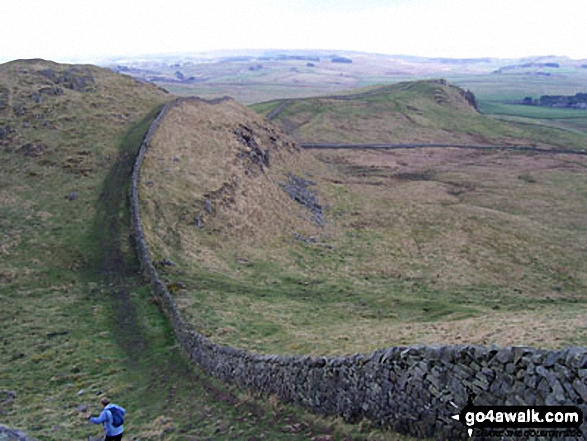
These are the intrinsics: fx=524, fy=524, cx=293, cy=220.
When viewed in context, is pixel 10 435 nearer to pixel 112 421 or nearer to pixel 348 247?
pixel 112 421

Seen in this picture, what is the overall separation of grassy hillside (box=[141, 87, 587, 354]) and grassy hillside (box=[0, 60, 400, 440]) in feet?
10.5

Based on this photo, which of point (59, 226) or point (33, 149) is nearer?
point (59, 226)

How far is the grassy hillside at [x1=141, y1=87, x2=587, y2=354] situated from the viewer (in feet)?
93.9

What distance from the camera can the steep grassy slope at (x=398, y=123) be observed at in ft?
446

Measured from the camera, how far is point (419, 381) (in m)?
14.6

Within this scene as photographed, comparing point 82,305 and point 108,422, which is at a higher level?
point 108,422

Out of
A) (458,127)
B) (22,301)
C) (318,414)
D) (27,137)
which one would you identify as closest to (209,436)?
(318,414)

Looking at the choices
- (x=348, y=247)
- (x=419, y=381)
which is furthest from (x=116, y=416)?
(x=348, y=247)

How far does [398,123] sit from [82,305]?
428ft

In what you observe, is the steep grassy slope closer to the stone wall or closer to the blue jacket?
the stone wall

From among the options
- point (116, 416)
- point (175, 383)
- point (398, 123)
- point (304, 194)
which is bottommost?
point (304, 194)

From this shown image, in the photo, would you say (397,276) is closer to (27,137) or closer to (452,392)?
(452,392)

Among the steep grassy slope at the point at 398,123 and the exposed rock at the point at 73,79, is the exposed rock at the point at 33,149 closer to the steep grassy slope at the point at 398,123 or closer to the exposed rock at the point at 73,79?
the exposed rock at the point at 73,79

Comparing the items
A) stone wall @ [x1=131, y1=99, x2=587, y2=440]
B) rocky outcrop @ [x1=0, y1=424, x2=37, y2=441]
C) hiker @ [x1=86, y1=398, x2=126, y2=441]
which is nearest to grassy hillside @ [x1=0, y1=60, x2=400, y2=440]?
stone wall @ [x1=131, y1=99, x2=587, y2=440]
